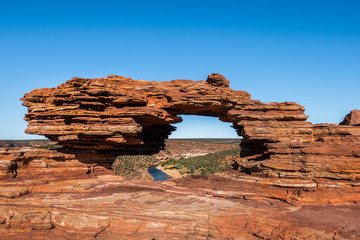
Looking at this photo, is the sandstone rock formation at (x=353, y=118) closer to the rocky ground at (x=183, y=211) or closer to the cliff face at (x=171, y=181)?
the cliff face at (x=171, y=181)

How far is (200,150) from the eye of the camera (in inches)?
4894

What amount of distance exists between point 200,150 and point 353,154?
108 m

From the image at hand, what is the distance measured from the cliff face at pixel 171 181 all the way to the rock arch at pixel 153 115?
0.09m

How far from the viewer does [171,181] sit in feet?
68.2

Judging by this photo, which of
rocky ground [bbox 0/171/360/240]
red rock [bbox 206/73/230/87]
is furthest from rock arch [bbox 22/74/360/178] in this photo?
rocky ground [bbox 0/171/360/240]

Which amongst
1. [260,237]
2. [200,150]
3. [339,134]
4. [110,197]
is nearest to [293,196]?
[260,237]

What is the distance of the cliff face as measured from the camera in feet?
46.1

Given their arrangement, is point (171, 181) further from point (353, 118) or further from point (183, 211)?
point (353, 118)

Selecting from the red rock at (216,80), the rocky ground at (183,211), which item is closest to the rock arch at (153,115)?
the red rock at (216,80)

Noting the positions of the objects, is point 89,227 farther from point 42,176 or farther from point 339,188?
point 339,188

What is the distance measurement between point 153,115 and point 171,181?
5928 mm

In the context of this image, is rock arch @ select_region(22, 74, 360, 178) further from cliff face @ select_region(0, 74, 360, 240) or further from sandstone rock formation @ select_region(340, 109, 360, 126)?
sandstone rock formation @ select_region(340, 109, 360, 126)

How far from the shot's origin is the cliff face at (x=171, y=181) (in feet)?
46.1

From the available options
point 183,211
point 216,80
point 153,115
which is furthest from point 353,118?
point 183,211
